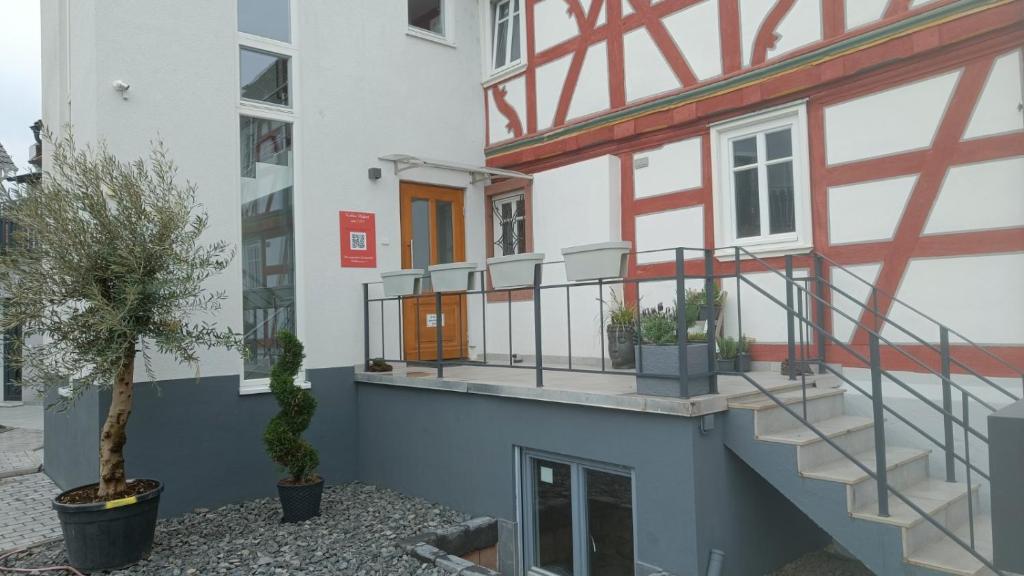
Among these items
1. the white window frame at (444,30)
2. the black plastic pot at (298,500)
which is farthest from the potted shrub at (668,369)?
the white window frame at (444,30)

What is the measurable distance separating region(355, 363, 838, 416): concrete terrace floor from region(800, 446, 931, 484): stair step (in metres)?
0.57

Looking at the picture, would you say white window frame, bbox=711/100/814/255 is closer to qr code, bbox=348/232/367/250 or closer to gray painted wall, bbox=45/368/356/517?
qr code, bbox=348/232/367/250

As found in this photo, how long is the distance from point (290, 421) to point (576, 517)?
221cm

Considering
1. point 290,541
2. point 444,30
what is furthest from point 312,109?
point 290,541

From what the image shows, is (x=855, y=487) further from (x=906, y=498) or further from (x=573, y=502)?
(x=573, y=502)

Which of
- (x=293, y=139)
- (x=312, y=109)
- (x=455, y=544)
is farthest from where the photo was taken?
(x=312, y=109)

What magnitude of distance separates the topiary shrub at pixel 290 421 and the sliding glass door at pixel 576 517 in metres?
1.68

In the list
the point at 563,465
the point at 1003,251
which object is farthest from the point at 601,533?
the point at 1003,251

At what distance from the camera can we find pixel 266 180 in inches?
249

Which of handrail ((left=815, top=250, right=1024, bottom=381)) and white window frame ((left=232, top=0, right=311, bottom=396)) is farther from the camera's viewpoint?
white window frame ((left=232, top=0, right=311, bottom=396))

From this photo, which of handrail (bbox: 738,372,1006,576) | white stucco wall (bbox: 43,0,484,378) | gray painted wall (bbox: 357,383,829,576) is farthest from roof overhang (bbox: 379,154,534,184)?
handrail (bbox: 738,372,1006,576)

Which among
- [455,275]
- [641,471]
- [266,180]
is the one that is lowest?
[641,471]

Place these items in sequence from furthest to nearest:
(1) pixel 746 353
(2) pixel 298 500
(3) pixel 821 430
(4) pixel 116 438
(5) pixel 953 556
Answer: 1. (1) pixel 746 353
2. (2) pixel 298 500
3. (4) pixel 116 438
4. (3) pixel 821 430
5. (5) pixel 953 556

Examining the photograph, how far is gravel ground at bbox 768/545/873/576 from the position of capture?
451 cm
